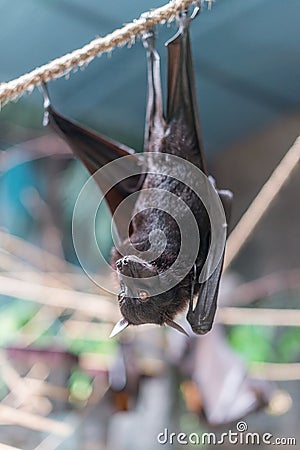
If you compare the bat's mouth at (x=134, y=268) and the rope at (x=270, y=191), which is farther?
the rope at (x=270, y=191)

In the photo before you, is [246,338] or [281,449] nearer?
[281,449]

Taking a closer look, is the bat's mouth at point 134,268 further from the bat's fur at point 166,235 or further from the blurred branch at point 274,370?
the blurred branch at point 274,370

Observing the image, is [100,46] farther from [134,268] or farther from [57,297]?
[57,297]

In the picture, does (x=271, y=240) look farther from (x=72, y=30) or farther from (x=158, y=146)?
(x=158, y=146)

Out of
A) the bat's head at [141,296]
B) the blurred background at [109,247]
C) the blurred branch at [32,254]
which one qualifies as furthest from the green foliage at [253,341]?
the bat's head at [141,296]

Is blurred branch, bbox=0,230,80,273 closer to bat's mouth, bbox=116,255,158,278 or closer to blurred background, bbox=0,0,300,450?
blurred background, bbox=0,0,300,450

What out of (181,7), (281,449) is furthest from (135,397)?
(181,7)
